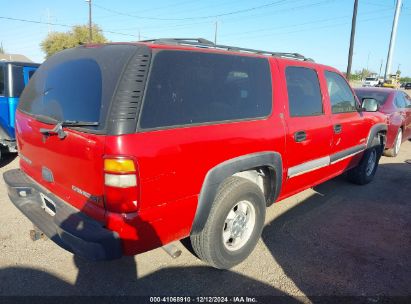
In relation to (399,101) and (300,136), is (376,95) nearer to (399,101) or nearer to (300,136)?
(399,101)

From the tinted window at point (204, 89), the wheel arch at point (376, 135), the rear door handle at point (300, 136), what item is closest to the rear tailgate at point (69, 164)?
the tinted window at point (204, 89)

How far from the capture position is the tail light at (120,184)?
2.03 metres

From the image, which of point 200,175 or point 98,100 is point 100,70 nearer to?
point 98,100

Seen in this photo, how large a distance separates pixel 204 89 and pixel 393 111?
599cm

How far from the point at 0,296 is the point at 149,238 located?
53.3 inches

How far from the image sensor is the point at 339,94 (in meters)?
4.28

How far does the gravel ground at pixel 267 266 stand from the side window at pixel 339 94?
4.72 ft

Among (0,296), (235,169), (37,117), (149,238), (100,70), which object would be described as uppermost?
(100,70)

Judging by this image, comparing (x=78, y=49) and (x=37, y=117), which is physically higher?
(x=78, y=49)

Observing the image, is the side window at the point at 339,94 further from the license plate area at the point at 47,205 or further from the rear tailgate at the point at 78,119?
the license plate area at the point at 47,205

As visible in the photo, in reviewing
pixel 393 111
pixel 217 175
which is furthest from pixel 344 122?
pixel 393 111

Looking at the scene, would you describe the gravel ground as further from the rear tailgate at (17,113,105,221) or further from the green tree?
the green tree

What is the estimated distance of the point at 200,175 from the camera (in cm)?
240

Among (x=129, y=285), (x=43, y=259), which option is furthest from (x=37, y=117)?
(x=129, y=285)
